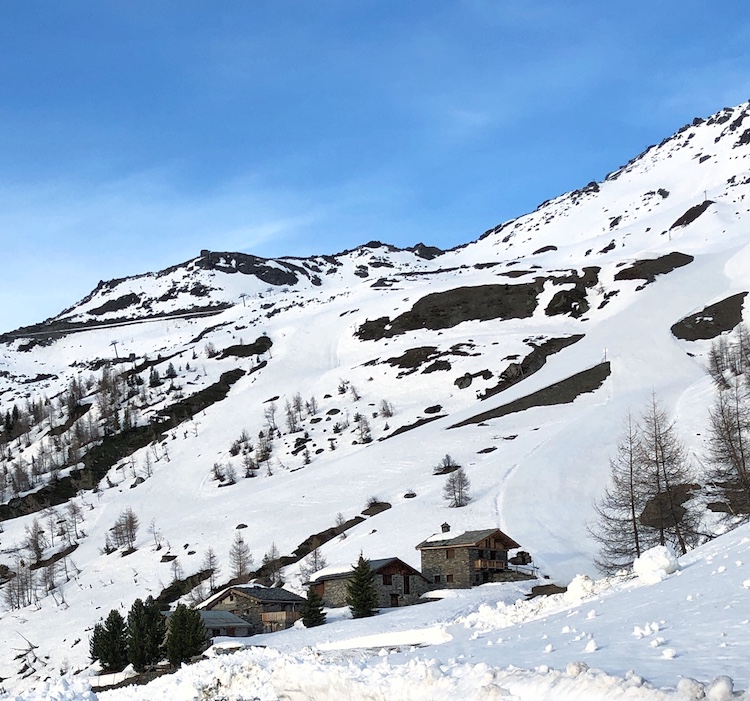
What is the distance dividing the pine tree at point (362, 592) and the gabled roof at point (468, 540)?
342 inches

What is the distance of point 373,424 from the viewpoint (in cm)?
11356

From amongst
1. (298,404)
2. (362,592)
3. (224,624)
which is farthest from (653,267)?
(224,624)

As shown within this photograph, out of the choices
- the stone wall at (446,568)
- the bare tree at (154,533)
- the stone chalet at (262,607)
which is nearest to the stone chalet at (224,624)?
the stone chalet at (262,607)

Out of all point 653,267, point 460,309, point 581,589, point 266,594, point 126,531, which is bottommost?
point 266,594

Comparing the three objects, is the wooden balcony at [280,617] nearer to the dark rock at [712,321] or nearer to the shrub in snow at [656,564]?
the shrub in snow at [656,564]

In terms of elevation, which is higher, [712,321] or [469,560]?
[712,321]

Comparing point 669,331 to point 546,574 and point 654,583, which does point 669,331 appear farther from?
point 654,583

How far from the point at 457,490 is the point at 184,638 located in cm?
3391

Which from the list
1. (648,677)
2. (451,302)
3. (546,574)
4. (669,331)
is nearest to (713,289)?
(669,331)

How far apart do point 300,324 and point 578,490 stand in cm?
12500

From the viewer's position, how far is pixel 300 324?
186 m

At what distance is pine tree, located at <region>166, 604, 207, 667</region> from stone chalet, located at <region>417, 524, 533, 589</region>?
20765mm

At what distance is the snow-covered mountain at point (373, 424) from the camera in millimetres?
70188

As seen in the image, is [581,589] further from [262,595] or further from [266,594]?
[266,594]
